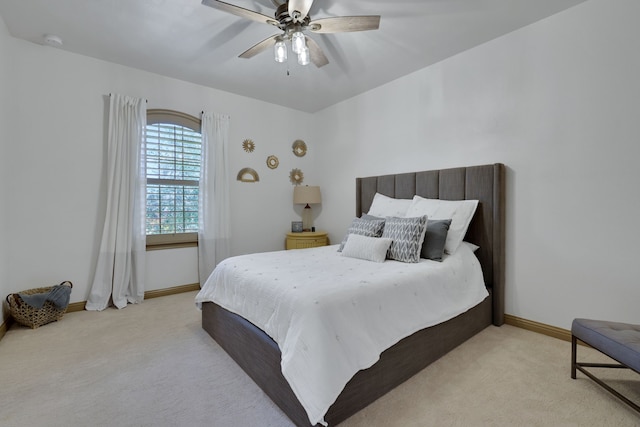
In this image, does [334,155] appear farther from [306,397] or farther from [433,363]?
[306,397]

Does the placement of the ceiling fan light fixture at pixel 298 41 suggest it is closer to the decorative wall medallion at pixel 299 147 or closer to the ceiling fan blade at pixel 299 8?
the ceiling fan blade at pixel 299 8

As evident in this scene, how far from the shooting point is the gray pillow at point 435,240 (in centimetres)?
245

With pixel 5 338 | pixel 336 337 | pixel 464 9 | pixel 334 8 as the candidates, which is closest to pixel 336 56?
pixel 334 8

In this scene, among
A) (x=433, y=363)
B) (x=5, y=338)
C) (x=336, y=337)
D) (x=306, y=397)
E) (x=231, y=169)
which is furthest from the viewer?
(x=231, y=169)

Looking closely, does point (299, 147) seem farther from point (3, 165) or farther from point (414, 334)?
point (414, 334)

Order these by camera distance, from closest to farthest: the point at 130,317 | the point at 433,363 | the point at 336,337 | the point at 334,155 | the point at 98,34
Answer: the point at 336,337, the point at 433,363, the point at 98,34, the point at 130,317, the point at 334,155

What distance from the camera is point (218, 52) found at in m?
2.92

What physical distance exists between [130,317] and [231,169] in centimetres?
214

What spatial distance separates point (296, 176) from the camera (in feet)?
15.5

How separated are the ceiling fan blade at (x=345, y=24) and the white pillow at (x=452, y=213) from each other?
5.48ft

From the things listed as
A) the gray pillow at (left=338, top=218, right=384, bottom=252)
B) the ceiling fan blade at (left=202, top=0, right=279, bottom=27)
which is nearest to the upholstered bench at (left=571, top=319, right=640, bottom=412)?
the gray pillow at (left=338, top=218, right=384, bottom=252)

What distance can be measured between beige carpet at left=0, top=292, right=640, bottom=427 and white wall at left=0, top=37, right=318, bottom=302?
2.48 ft

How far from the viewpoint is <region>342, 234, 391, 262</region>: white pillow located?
2.44 metres

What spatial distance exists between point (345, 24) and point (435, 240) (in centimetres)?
182
